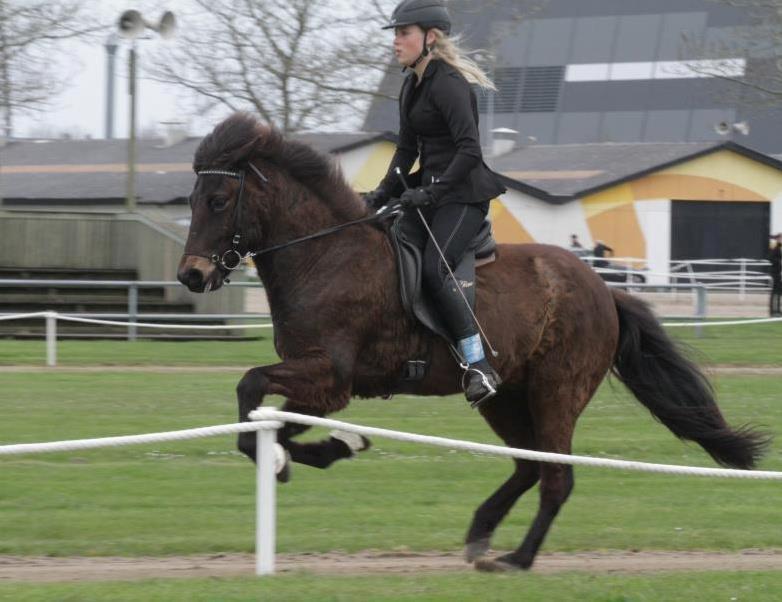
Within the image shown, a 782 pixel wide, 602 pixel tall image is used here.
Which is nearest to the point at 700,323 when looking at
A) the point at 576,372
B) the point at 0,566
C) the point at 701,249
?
the point at 576,372

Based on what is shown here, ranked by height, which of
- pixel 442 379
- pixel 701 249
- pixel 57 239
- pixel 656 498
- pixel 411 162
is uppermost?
pixel 411 162

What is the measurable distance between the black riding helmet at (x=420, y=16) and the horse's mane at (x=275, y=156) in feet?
2.60

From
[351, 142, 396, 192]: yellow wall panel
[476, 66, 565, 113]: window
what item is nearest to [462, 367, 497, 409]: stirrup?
[351, 142, 396, 192]: yellow wall panel

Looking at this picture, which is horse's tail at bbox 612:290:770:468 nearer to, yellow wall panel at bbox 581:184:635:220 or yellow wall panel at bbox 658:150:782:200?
yellow wall panel at bbox 581:184:635:220

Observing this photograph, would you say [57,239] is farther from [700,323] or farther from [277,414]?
[277,414]

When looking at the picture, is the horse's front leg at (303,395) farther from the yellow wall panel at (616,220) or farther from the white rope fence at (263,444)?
the yellow wall panel at (616,220)

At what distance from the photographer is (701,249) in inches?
1853

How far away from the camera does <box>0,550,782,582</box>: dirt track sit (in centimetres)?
745

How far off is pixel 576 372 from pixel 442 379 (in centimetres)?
89

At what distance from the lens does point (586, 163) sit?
50.1m

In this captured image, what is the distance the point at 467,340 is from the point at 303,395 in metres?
1.05

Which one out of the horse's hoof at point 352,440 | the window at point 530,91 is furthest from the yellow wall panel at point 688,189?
the horse's hoof at point 352,440

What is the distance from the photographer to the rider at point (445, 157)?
7.75 metres

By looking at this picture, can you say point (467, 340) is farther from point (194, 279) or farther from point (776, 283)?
point (776, 283)
